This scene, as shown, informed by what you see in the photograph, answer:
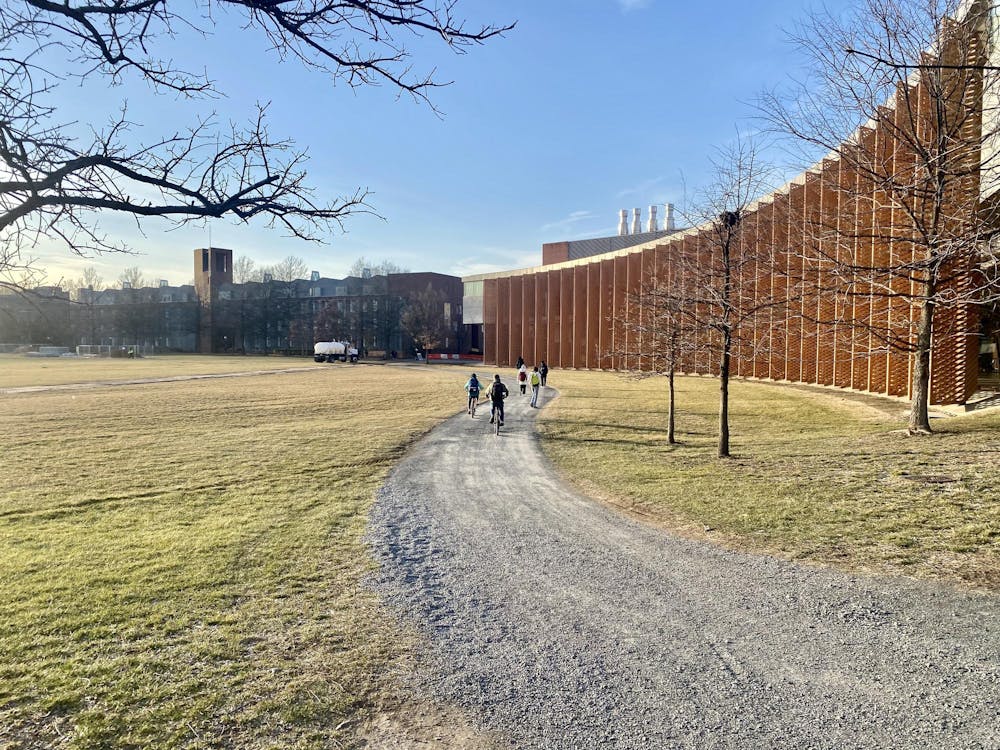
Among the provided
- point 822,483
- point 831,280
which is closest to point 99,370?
point 831,280

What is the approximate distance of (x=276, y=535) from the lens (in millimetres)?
8055

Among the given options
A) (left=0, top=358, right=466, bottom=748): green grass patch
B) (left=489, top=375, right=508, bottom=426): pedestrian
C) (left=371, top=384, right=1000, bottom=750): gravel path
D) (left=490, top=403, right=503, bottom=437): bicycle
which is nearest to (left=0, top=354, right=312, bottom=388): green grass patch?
(left=0, top=358, right=466, bottom=748): green grass patch

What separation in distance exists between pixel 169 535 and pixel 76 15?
6940mm

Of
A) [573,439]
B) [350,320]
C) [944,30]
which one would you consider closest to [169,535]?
[573,439]

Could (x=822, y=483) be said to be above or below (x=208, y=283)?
below

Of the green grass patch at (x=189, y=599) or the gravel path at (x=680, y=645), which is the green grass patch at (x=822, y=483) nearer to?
the gravel path at (x=680, y=645)

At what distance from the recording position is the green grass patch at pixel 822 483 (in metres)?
6.89

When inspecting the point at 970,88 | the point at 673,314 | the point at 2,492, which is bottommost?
the point at 2,492

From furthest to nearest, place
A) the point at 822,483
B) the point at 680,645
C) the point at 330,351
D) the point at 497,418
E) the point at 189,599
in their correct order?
the point at 330,351 < the point at 497,418 < the point at 822,483 < the point at 189,599 < the point at 680,645

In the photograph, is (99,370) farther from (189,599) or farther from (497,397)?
(189,599)

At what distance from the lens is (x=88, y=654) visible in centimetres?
468

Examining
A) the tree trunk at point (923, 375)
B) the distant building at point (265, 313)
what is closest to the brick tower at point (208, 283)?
the distant building at point (265, 313)

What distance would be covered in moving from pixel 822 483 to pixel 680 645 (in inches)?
256

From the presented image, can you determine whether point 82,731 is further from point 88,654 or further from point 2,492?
point 2,492
